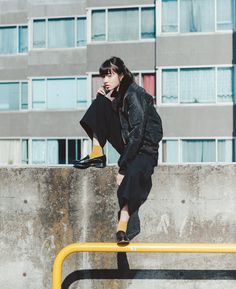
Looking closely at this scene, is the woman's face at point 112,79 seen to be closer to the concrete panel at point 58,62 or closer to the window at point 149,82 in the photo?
the window at point 149,82

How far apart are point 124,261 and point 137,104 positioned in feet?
4.04

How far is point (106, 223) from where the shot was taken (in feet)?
17.8

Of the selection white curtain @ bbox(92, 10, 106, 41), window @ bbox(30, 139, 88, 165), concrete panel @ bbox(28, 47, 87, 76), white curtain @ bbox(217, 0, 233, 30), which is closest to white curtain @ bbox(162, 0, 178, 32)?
white curtain @ bbox(217, 0, 233, 30)

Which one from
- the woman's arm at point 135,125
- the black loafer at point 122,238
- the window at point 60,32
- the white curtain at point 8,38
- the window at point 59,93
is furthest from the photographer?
the white curtain at point 8,38

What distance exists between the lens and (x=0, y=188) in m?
5.62

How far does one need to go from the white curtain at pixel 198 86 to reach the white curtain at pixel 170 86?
254 millimetres

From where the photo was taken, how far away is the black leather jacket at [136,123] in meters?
5.16

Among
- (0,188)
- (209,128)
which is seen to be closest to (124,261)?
(0,188)

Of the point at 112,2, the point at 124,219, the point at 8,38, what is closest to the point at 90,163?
the point at 124,219

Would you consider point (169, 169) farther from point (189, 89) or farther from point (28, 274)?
point (189, 89)

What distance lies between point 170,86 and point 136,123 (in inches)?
929

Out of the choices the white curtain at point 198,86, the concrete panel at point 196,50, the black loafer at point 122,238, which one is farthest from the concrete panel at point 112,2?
the black loafer at point 122,238

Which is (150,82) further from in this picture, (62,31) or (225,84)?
(62,31)

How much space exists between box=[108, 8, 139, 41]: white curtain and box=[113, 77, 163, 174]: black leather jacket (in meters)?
24.8
